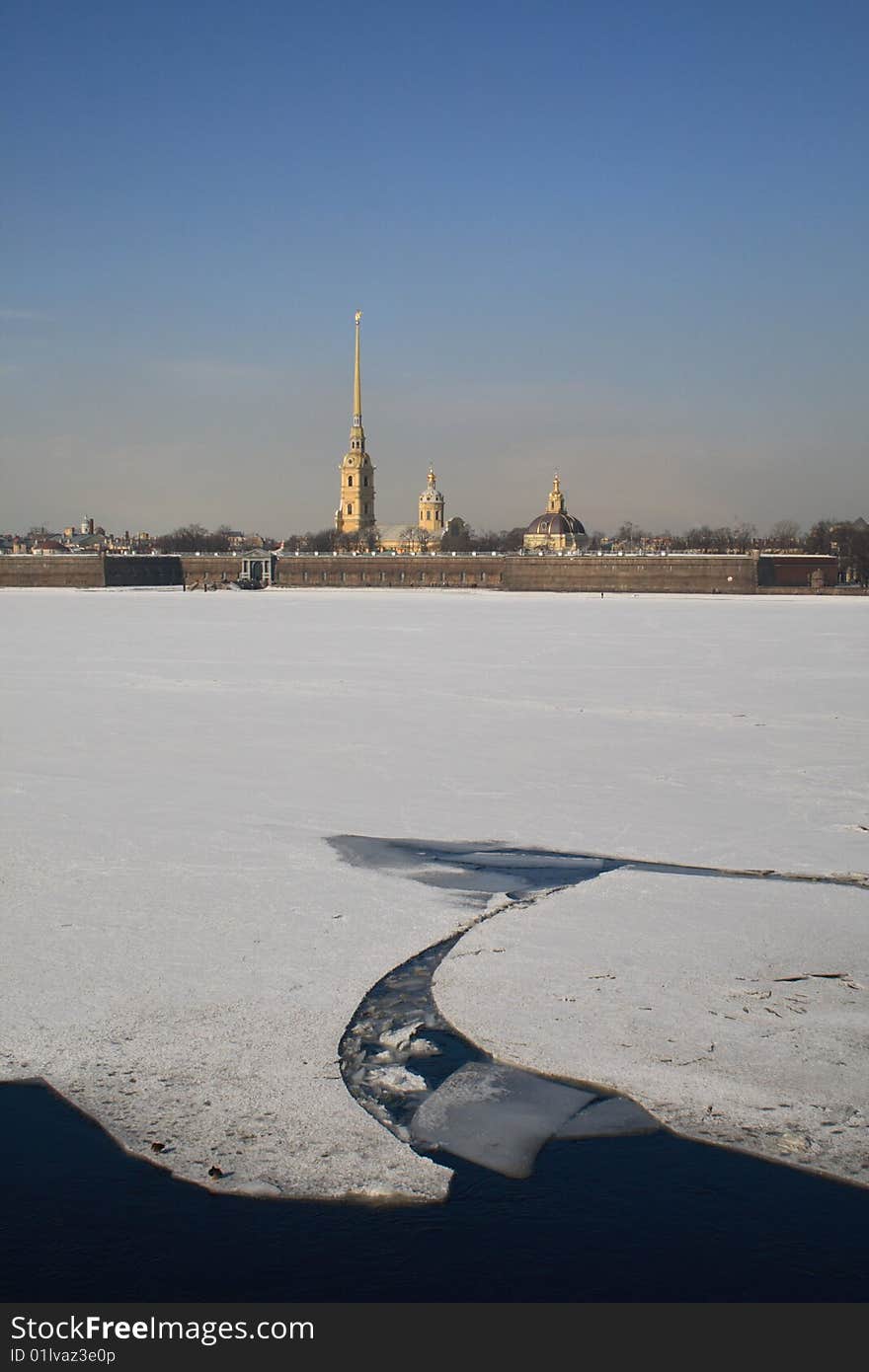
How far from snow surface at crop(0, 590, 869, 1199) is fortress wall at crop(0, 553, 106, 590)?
58.2 metres

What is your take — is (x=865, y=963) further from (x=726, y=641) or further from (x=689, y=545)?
(x=689, y=545)

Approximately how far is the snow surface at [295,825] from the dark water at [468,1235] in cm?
16

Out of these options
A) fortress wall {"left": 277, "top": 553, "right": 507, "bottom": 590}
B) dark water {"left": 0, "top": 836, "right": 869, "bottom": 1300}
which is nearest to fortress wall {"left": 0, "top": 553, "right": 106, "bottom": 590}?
fortress wall {"left": 277, "top": 553, "right": 507, "bottom": 590}

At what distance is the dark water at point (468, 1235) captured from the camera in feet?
10.1

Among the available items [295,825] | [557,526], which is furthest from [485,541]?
[295,825]

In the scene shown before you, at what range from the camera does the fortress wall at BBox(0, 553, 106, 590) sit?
244 feet

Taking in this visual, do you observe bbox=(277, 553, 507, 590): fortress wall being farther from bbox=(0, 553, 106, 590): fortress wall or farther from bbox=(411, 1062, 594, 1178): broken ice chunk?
bbox=(411, 1062, 594, 1178): broken ice chunk

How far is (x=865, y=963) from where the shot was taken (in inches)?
205

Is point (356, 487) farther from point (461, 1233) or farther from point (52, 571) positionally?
point (461, 1233)

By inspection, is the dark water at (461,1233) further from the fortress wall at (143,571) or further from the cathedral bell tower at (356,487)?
the cathedral bell tower at (356,487)

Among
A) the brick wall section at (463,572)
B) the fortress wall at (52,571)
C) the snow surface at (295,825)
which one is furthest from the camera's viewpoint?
the fortress wall at (52,571)

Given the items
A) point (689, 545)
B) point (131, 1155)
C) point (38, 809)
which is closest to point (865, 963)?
point (131, 1155)

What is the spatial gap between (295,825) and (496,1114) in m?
3.79

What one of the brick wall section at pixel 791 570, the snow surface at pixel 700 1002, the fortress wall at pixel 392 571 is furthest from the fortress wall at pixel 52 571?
the snow surface at pixel 700 1002
